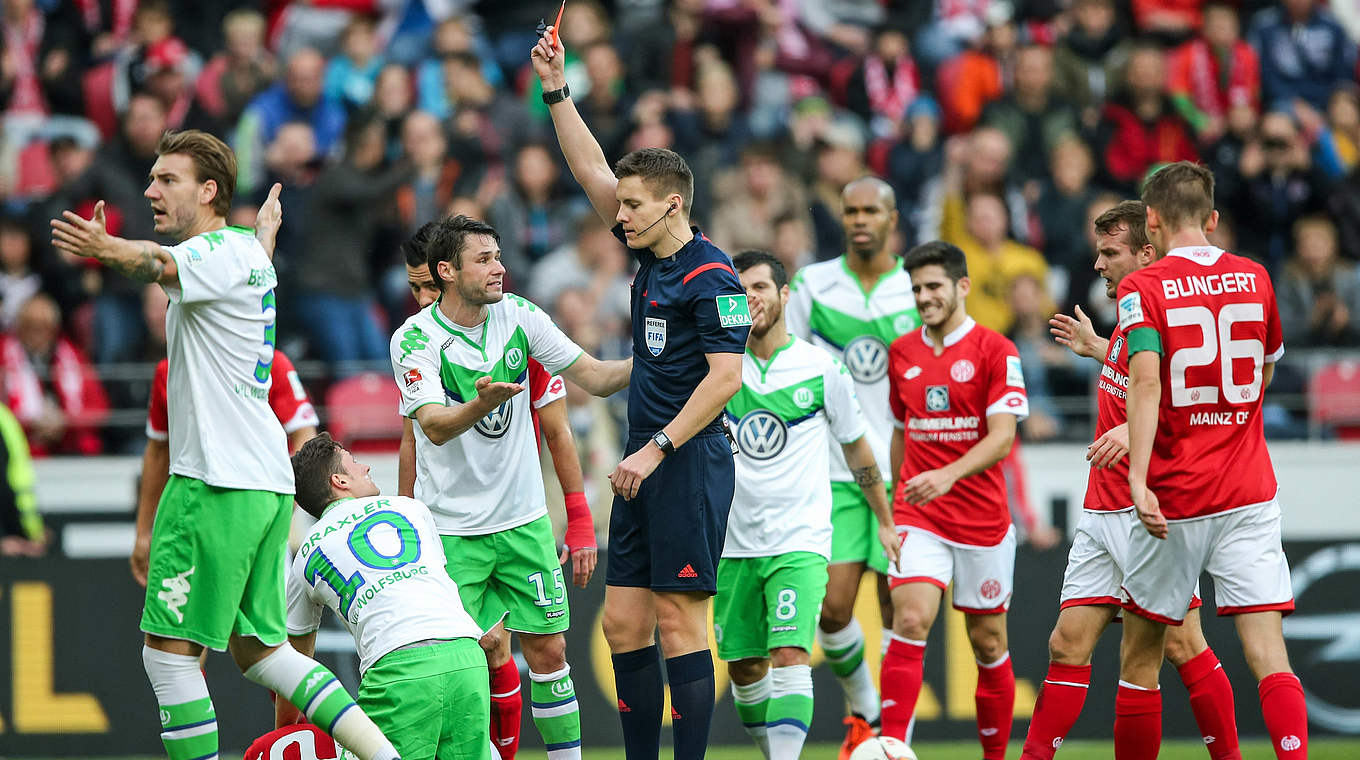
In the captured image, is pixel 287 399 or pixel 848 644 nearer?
pixel 287 399

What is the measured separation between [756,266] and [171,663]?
320 cm

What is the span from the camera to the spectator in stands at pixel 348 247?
11719 millimetres

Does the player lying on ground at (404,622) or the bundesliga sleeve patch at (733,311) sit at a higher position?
the bundesliga sleeve patch at (733,311)

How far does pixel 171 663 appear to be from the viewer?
579 centimetres

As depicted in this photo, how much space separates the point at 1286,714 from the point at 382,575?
3509mm

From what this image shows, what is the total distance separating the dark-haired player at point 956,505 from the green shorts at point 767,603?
57 cm

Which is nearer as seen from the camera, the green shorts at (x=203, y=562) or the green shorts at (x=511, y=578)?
the green shorts at (x=203, y=562)

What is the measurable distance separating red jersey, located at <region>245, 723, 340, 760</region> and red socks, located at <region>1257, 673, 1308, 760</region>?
146 inches

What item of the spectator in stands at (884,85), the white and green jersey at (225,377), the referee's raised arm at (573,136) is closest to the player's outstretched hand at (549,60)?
the referee's raised arm at (573,136)

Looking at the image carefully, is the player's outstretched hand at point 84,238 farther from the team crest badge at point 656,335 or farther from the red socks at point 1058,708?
the red socks at point 1058,708

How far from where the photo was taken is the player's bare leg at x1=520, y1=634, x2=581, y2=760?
6.48m

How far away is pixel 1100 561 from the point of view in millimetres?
6695

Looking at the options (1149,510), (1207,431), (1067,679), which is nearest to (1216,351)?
(1207,431)

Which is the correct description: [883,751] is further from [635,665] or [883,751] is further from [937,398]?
[937,398]
